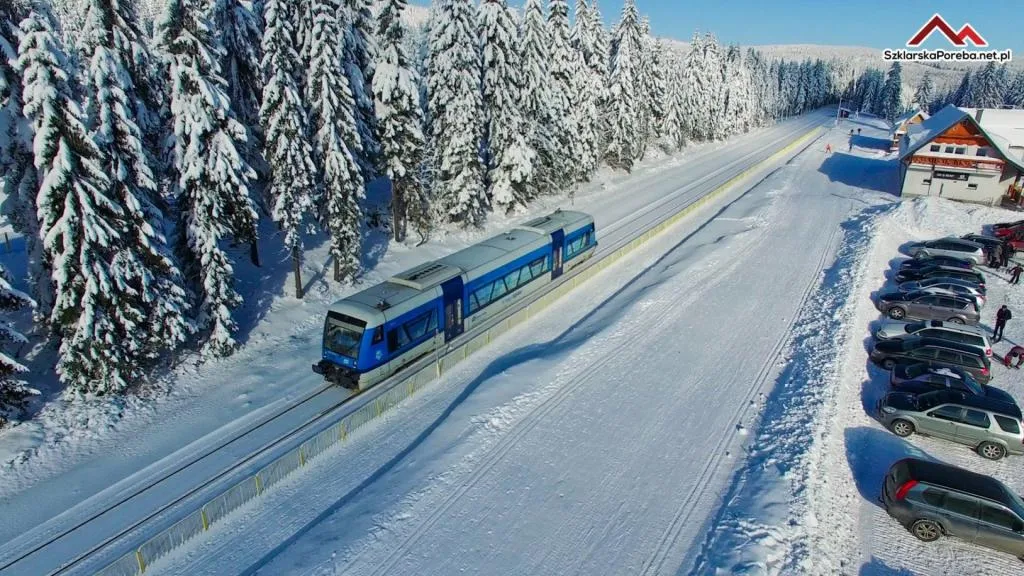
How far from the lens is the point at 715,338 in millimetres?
21594

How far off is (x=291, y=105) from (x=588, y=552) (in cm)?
2134

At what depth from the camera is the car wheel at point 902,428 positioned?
16016mm

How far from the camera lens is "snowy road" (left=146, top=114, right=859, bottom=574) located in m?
11.9

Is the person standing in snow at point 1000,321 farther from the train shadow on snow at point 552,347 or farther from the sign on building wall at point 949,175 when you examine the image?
the sign on building wall at point 949,175

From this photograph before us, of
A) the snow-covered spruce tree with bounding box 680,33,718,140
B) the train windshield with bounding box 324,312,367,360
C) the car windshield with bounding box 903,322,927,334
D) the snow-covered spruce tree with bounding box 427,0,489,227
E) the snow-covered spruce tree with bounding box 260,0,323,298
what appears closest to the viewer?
the train windshield with bounding box 324,312,367,360

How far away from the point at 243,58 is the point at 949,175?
50.0 meters

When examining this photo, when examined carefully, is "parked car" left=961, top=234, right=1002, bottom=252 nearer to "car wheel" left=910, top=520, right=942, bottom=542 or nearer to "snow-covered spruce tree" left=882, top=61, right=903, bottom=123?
"car wheel" left=910, top=520, right=942, bottom=542

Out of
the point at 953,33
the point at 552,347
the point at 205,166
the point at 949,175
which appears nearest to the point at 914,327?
the point at 552,347

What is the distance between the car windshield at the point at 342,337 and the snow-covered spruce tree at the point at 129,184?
17.9ft

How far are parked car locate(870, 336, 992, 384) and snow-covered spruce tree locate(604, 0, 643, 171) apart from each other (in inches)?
1519

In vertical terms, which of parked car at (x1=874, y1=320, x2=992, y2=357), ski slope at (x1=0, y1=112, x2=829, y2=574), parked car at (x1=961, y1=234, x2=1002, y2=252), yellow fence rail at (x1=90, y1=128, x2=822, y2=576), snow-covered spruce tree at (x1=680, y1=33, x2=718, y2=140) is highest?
snow-covered spruce tree at (x1=680, y1=33, x2=718, y2=140)

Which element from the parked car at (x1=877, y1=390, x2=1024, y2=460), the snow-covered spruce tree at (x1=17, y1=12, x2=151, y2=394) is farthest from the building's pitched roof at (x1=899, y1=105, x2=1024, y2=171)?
the snow-covered spruce tree at (x1=17, y1=12, x2=151, y2=394)

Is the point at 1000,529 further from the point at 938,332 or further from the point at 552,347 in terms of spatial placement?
the point at 552,347

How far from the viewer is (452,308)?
21.4m
